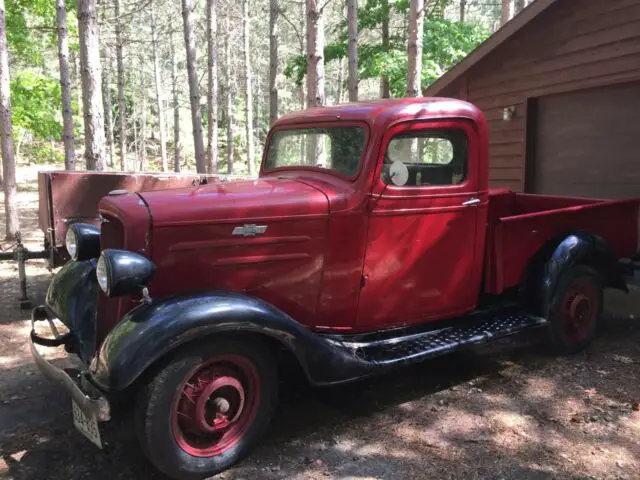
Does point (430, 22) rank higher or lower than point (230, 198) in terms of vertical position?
higher

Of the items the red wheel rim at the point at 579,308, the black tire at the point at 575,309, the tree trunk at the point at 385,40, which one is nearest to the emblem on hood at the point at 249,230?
the black tire at the point at 575,309

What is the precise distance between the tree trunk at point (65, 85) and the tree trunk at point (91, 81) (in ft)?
14.3

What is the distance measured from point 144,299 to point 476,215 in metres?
2.48

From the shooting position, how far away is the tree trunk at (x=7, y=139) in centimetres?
902

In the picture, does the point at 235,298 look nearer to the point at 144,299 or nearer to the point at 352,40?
the point at 144,299

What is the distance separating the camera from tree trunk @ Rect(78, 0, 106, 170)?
7594 mm

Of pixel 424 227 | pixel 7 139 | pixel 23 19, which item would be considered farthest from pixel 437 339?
pixel 23 19

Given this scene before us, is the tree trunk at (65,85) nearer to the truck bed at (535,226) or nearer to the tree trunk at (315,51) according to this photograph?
the tree trunk at (315,51)

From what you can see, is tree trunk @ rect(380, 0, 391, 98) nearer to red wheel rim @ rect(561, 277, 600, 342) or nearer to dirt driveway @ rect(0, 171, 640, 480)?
red wheel rim @ rect(561, 277, 600, 342)

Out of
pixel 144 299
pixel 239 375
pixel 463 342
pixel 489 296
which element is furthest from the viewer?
pixel 489 296

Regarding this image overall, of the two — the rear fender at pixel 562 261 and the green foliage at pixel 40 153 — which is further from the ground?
the green foliage at pixel 40 153

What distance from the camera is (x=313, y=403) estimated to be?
3.91 meters

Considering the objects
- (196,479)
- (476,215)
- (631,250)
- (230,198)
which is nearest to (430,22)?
(631,250)

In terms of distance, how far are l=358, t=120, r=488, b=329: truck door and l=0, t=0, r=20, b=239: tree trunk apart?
7.58m
